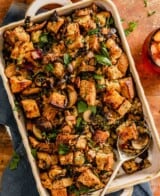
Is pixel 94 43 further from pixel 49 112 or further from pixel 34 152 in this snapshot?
pixel 34 152

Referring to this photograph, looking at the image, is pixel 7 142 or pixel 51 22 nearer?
pixel 51 22

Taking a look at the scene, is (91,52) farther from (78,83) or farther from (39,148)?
(39,148)

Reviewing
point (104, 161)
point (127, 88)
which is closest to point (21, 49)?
point (127, 88)

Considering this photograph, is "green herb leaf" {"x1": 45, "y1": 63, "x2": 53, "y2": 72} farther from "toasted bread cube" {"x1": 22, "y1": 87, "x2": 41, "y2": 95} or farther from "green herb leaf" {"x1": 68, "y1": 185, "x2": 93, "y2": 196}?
"green herb leaf" {"x1": 68, "y1": 185, "x2": 93, "y2": 196}

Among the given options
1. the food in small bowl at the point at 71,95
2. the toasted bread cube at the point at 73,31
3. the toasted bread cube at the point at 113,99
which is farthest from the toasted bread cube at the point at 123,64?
the toasted bread cube at the point at 73,31

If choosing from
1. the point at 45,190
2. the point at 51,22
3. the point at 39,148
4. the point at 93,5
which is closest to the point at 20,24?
the point at 51,22

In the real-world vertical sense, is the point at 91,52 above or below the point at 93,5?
below
